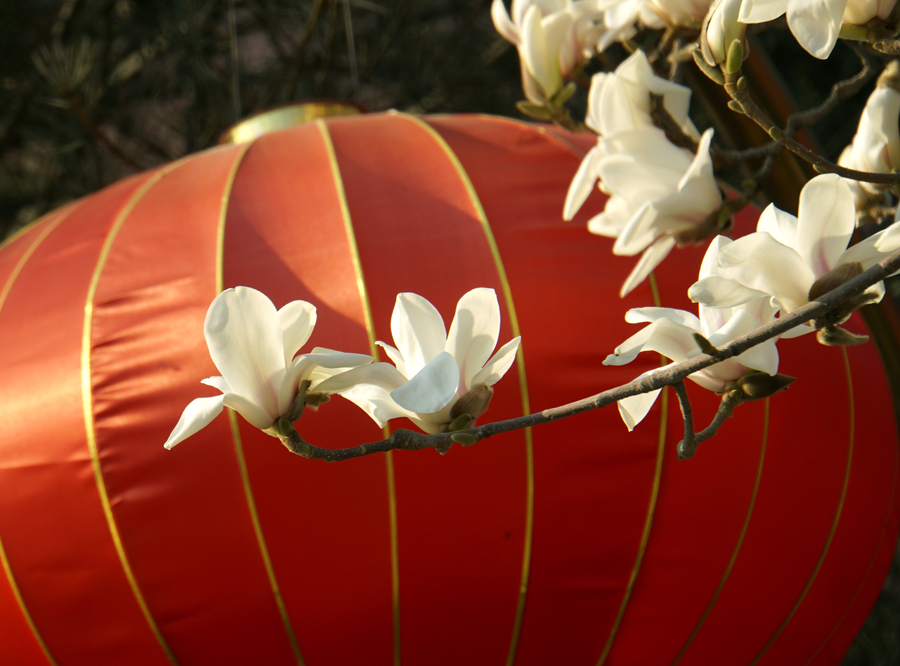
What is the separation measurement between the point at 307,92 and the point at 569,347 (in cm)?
144

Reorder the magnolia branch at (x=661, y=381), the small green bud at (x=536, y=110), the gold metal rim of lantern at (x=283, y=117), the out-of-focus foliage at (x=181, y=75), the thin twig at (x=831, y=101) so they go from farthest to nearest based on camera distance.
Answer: the out-of-focus foliage at (x=181, y=75)
the gold metal rim of lantern at (x=283, y=117)
the small green bud at (x=536, y=110)
the thin twig at (x=831, y=101)
the magnolia branch at (x=661, y=381)

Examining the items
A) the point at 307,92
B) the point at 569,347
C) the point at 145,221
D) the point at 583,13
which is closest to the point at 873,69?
the point at 583,13

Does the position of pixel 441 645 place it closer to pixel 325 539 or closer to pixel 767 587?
pixel 325 539

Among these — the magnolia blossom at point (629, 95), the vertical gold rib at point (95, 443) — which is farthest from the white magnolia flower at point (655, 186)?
the vertical gold rib at point (95, 443)

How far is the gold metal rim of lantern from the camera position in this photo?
34.3 inches

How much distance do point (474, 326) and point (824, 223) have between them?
0.46 ft

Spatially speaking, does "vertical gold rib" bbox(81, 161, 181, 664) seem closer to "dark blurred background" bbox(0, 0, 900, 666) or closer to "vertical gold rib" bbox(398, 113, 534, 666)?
"vertical gold rib" bbox(398, 113, 534, 666)

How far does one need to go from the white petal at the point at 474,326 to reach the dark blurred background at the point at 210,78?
1.30 m

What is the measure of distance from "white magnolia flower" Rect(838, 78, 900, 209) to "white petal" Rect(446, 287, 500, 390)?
0.24 metres

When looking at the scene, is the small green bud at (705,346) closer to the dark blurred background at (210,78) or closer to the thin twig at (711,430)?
the thin twig at (711,430)

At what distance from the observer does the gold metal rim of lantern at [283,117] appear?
34.3 inches

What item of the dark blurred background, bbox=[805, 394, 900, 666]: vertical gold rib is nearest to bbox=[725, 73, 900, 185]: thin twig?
bbox=[805, 394, 900, 666]: vertical gold rib

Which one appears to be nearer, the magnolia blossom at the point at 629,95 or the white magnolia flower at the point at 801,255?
the white magnolia flower at the point at 801,255

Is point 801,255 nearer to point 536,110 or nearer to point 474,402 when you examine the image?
point 474,402
